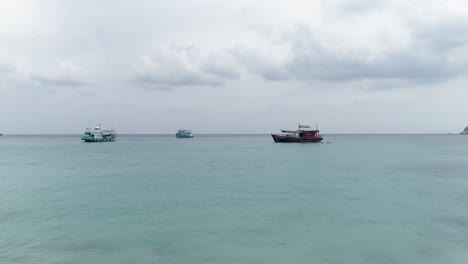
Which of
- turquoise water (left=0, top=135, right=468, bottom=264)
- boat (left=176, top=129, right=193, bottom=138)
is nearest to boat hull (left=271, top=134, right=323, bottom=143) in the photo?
turquoise water (left=0, top=135, right=468, bottom=264)

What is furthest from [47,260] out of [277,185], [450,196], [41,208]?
[450,196]

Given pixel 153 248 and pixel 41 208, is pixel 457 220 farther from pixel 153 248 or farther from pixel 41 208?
pixel 41 208

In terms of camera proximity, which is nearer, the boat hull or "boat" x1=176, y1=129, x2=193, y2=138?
the boat hull

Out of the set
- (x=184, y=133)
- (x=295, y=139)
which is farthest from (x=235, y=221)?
(x=184, y=133)

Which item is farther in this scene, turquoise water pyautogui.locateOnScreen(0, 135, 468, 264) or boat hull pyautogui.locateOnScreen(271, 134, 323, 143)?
boat hull pyautogui.locateOnScreen(271, 134, 323, 143)

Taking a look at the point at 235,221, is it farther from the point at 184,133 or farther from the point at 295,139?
the point at 184,133

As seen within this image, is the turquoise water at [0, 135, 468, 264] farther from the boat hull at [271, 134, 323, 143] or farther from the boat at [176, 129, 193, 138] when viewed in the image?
the boat at [176, 129, 193, 138]

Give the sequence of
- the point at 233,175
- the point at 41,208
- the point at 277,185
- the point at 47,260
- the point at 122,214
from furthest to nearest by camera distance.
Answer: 1. the point at 233,175
2. the point at 277,185
3. the point at 41,208
4. the point at 122,214
5. the point at 47,260

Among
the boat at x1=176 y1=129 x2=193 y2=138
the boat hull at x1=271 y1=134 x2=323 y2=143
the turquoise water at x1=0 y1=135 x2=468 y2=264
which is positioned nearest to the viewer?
the turquoise water at x1=0 y1=135 x2=468 y2=264

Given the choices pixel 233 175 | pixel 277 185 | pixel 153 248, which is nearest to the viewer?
pixel 153 248

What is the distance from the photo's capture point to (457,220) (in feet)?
52.1

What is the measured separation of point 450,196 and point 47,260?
1022 inches

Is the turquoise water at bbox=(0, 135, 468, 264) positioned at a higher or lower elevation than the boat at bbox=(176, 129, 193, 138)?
lower

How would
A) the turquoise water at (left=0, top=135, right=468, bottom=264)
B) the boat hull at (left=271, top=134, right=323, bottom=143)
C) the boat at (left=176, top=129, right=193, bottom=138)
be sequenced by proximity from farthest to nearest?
the boat at (left=176, top=129, right=193, bottom=138)
the boat hull at (left=271, top=134, right=323, bottom=143)
the turquoise water at (left=0, top=135, right=468, bottom=264)
